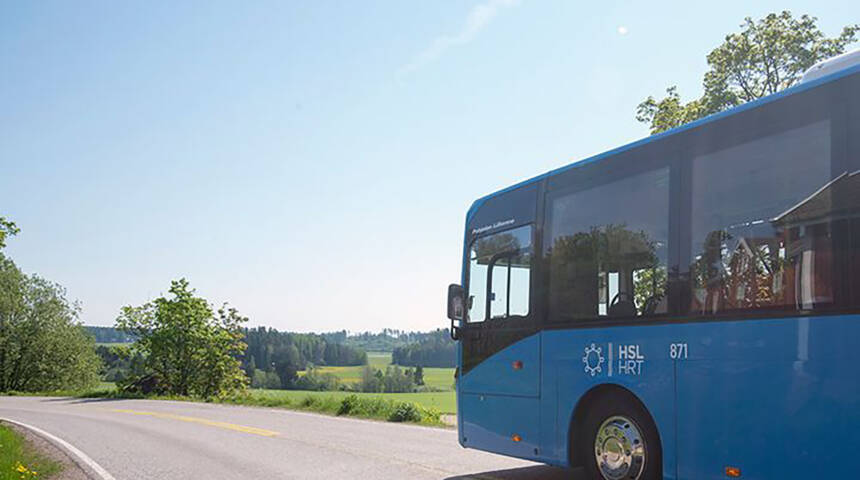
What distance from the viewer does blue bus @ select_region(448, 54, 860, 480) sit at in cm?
524

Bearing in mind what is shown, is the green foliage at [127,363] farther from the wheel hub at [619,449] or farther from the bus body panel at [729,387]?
the wheel hub at [619,449]

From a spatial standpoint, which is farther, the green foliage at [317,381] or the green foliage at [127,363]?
the green foliage at [317,381]

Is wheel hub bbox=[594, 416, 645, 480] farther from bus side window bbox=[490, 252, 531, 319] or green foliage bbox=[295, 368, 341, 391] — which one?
green foliage bbox=[295, 368, 341, 391]

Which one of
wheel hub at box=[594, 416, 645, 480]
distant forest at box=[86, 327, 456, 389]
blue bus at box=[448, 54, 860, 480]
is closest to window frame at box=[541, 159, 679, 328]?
blue bus at box=[448, 54, 860, 480]

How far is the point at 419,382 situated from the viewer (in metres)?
66.8

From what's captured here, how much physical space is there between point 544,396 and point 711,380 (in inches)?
89.6

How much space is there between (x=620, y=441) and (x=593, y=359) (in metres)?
0.80

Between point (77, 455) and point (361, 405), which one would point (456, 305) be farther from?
point (361, 405)

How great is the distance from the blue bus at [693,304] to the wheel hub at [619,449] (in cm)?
2

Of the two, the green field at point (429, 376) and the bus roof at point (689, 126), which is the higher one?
the bus roof at point (689, 126)

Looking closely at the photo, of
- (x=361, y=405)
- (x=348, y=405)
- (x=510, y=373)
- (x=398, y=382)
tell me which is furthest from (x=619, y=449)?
(x=398, y=382)

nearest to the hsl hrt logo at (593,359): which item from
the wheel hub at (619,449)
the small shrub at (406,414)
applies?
the wheel hub at (619,449)

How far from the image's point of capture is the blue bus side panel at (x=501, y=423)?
8141 mm

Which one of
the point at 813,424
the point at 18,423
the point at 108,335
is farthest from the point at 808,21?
the point at 108,335
